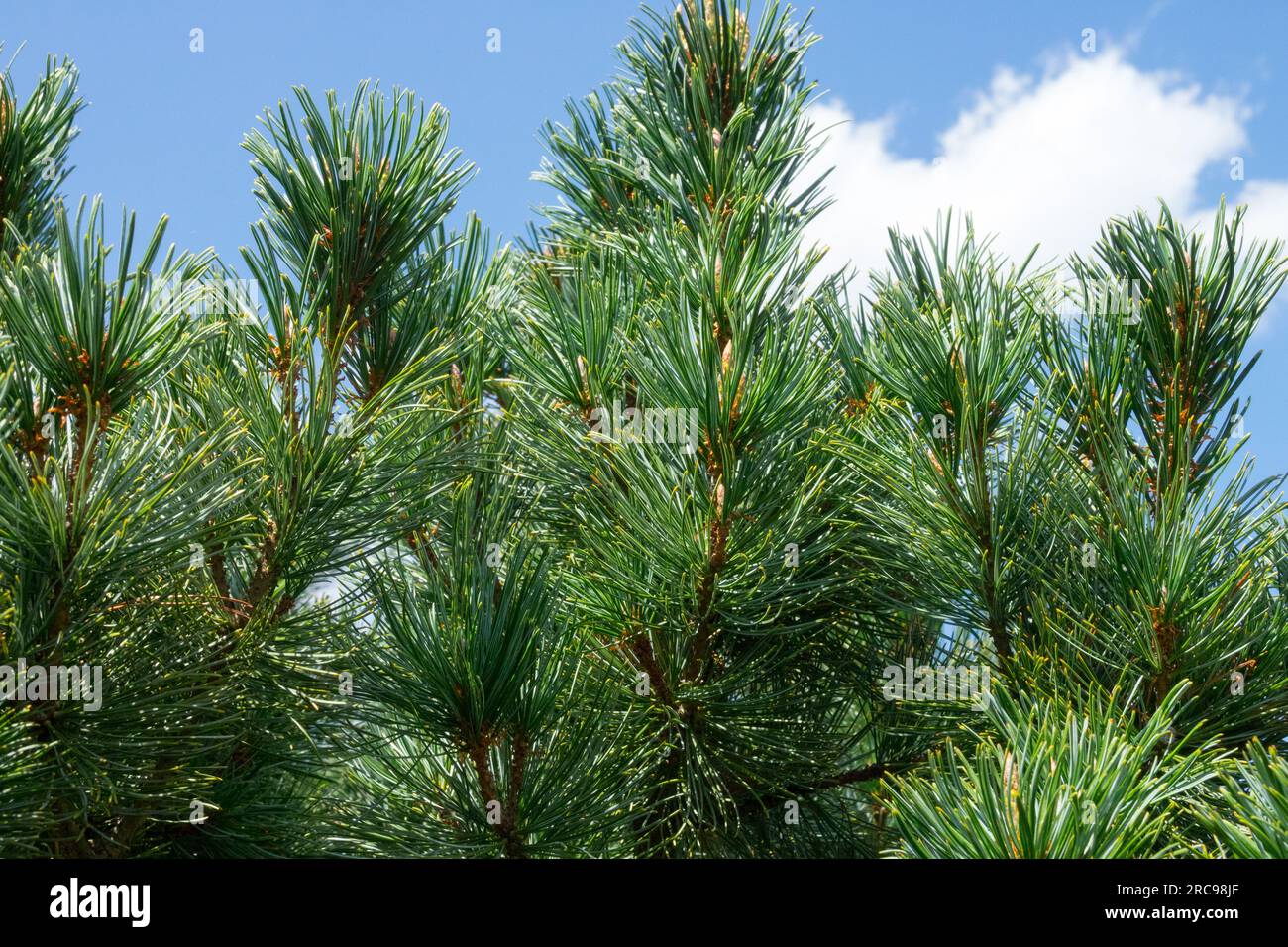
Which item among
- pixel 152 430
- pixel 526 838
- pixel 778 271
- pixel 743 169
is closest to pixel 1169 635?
pixel 778 271

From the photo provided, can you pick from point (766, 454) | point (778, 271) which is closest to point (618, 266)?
point (778, 271)

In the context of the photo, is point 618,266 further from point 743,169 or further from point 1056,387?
point 1056,387

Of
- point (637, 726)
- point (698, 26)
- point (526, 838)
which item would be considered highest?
point (698, 26)

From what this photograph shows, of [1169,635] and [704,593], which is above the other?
[704,593]

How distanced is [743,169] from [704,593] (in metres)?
0.71

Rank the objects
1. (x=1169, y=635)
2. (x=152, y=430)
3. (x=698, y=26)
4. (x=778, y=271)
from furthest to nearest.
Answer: (x=698, y=26) → (x=778, y=271) → (x=1169, y=635) → (x=152, y=430)

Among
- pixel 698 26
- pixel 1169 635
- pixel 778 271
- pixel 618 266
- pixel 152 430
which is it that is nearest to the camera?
pixel 152 430

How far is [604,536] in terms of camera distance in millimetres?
1432

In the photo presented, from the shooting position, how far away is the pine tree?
1.11 meters

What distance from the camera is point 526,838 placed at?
4.33ft

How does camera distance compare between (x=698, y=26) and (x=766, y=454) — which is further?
(x=698, y=26)

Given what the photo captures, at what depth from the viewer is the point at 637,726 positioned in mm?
1429

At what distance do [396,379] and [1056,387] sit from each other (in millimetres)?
857

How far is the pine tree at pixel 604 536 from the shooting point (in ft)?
3.63
